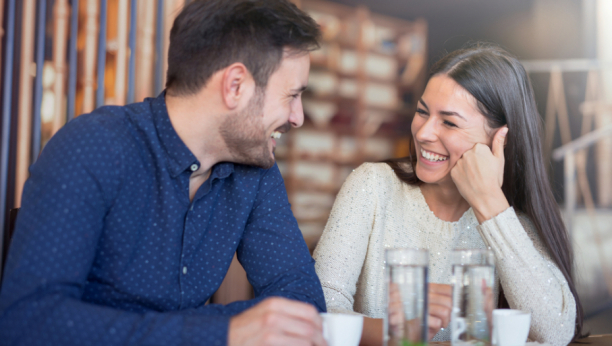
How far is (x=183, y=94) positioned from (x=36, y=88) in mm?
1343

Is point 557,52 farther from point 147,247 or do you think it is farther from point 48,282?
point 48,282

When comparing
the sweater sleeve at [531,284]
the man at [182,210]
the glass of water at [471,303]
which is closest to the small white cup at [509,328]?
the glass of water at [471,303]

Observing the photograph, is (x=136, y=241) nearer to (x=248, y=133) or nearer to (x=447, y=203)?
(x=248, y=133)

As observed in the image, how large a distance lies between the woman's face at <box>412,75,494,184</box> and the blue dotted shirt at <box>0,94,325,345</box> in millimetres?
491

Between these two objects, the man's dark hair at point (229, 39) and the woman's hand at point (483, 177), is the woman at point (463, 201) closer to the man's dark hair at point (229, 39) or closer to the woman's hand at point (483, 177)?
the woman's hand at point (483, 177)

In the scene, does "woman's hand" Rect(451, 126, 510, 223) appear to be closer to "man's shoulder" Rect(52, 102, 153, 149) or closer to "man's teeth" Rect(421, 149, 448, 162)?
"man's teeth" Rect(421, 149, 448, 162)

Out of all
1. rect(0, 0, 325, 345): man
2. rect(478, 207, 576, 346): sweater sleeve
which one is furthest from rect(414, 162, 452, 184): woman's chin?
rect(0, 0, 325, 345): man

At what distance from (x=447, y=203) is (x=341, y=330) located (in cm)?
97

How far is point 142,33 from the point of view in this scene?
2.40 meters

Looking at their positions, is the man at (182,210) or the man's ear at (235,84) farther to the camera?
the man's ear at (235,84)

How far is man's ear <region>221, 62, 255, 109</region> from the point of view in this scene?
3.55ft

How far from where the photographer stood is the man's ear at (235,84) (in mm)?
1082

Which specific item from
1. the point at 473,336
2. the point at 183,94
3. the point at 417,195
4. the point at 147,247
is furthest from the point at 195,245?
the point at 417,195

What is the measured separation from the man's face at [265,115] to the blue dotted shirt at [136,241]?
0.08m
